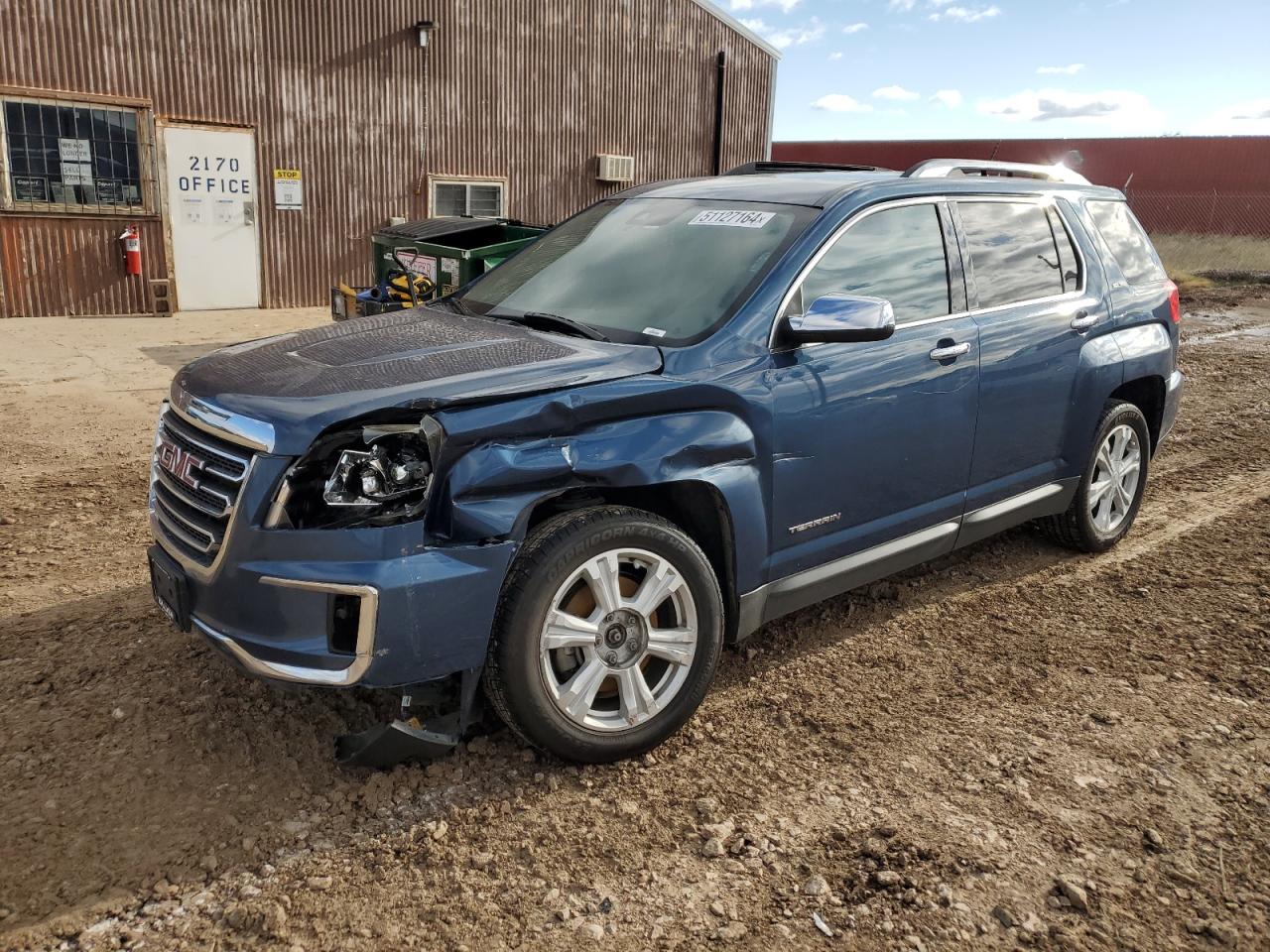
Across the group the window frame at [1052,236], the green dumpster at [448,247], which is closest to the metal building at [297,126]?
the green dumpster at [448,247]

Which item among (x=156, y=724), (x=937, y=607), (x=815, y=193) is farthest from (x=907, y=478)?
(x=156, y=724)

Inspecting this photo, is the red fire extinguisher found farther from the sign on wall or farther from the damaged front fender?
the damaged front fender

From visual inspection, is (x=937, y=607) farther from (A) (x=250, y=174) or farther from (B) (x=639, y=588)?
(A) (x=250, y=174)

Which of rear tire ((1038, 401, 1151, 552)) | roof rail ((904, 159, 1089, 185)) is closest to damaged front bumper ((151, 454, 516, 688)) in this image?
roof rail ((904, 159, 1089, 185))

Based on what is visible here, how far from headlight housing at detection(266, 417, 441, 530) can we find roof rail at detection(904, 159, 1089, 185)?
8.38 feet

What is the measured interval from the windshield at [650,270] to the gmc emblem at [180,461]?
132 centimetres

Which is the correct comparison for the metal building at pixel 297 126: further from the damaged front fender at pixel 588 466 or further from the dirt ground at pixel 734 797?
the damaged front fender at pixel 588 466

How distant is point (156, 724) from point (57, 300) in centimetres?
1170

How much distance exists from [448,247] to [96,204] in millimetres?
6743

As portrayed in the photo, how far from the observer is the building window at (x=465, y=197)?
1594 centimetres

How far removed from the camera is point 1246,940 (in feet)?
8.12

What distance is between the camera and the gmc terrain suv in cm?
277

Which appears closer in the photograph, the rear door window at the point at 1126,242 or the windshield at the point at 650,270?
the windshield at the point at 650,270

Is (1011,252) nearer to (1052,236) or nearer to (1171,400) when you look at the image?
(1052,236)
